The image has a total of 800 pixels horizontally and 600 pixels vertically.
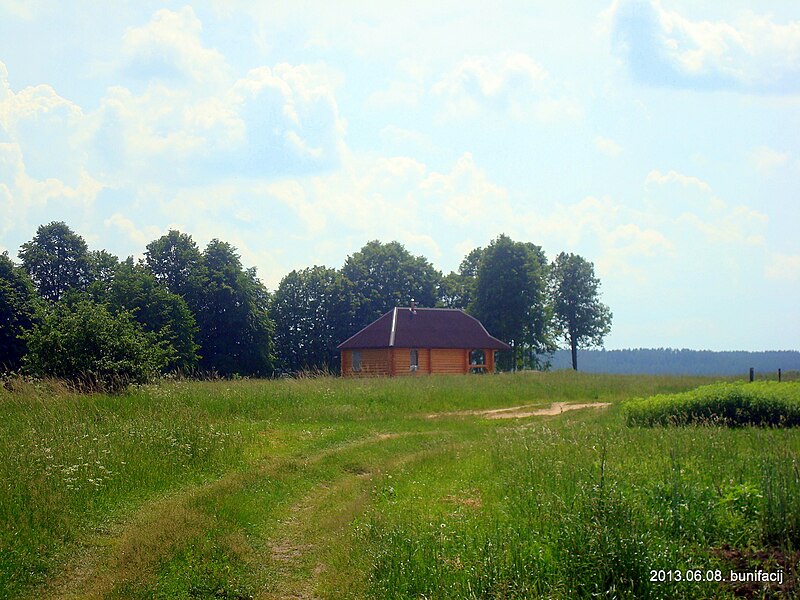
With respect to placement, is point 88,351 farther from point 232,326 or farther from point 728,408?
point 232,326

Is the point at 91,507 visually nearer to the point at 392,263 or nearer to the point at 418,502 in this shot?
the point at 418,502

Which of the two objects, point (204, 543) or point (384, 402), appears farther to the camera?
point (384, 402)

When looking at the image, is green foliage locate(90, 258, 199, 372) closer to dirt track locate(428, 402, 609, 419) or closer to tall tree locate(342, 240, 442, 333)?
tall tree locate(342, 240, 442, 333)

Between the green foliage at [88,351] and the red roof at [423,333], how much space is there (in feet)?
96.1

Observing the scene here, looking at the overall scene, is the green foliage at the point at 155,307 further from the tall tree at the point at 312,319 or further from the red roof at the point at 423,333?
the tall tree at the point at 312,319

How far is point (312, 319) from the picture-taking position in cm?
7031

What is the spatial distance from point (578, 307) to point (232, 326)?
126ft

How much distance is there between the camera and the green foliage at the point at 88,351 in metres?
23.0

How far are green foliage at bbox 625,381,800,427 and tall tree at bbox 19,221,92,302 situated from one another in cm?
4955

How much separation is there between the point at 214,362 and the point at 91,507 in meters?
46.6

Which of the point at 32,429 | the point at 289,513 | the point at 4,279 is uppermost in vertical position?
the point at 4,279

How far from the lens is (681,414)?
63.1 ft

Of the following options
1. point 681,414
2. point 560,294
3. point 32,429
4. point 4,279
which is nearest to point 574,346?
point 560,294

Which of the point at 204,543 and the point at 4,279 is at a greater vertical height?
the point at 4,279
